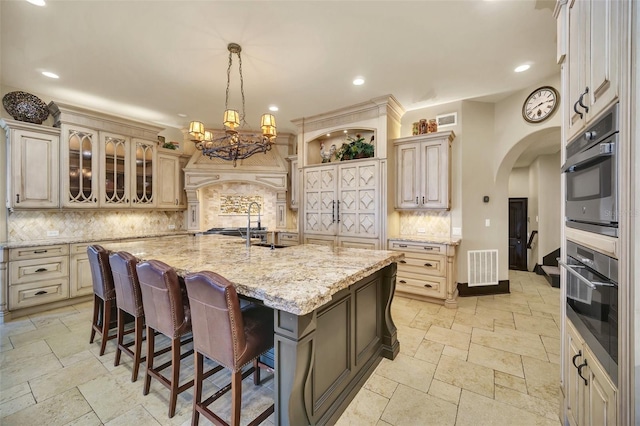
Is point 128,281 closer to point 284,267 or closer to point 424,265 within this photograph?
point 284,267

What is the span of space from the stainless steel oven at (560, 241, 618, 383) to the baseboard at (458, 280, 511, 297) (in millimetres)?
2969

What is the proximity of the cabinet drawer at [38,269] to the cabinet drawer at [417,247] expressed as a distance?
480 centimetres

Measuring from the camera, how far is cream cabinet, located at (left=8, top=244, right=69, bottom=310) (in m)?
3.36

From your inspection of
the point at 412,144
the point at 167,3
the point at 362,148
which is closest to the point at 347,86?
the point at 362,148

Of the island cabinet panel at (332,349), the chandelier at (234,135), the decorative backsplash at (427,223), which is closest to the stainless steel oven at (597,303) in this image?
the island cabinet panel at (332,349)

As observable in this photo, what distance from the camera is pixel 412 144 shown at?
421 cm

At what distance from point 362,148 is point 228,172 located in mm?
2858

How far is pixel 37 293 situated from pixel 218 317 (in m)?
3.89

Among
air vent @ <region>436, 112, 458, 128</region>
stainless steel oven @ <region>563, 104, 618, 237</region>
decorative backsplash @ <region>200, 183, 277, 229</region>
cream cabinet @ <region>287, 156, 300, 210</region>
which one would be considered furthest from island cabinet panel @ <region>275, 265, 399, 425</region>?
decorative backsplash @ <region>200, 183, 277, 229</region>

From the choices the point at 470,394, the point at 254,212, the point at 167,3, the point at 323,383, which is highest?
the point at 167,3

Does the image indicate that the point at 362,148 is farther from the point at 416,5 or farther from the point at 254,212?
the point at 254,212

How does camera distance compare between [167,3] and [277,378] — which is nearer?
[277,378]

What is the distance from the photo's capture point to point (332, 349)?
A: 179cm

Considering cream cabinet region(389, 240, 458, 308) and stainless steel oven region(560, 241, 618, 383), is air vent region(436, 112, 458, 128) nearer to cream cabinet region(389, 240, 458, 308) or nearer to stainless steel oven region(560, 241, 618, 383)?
cream cabinet region(389, 240, 458, 308)
